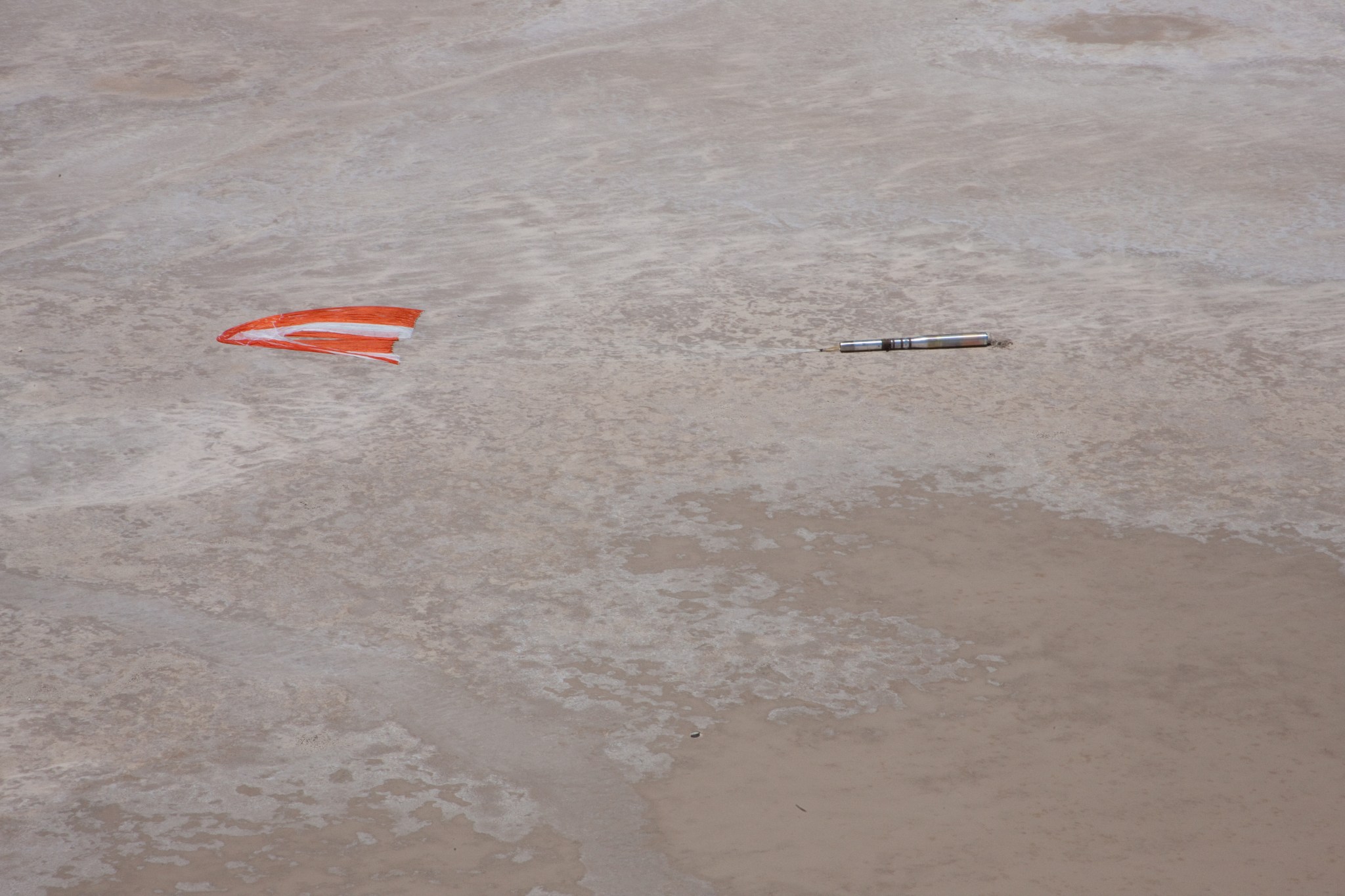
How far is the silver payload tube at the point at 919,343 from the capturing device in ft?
17.2

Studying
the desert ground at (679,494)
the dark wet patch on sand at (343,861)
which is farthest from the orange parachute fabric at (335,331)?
the dark wet patch on sand at (343,861)

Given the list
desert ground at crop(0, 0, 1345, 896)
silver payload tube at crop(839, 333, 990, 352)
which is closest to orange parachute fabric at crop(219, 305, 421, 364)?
desert ground at crop(0, 0, 1345, 896)

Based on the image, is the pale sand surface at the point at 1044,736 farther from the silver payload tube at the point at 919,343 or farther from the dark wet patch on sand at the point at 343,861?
the silver payload tube at the point at 919,343

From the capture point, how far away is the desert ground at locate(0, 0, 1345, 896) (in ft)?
9.45

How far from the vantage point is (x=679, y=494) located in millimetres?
4230

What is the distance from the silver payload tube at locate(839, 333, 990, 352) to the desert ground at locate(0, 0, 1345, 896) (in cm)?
4

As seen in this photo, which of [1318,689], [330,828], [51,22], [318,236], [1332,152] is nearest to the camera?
[330,828]

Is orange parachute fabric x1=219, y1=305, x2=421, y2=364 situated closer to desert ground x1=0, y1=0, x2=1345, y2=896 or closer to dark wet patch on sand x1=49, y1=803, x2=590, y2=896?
desert ground x1=0, y1=0, x2=1345, y2=896

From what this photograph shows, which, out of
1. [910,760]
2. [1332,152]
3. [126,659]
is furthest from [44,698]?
[1332,152]

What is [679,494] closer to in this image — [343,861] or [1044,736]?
[1044,736]

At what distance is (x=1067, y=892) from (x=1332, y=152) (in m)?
6.23

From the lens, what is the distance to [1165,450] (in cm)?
448

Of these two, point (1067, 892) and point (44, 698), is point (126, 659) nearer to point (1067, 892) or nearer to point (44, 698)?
point (44, 698)

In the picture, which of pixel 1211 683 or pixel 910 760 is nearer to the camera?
pixel 910 760
